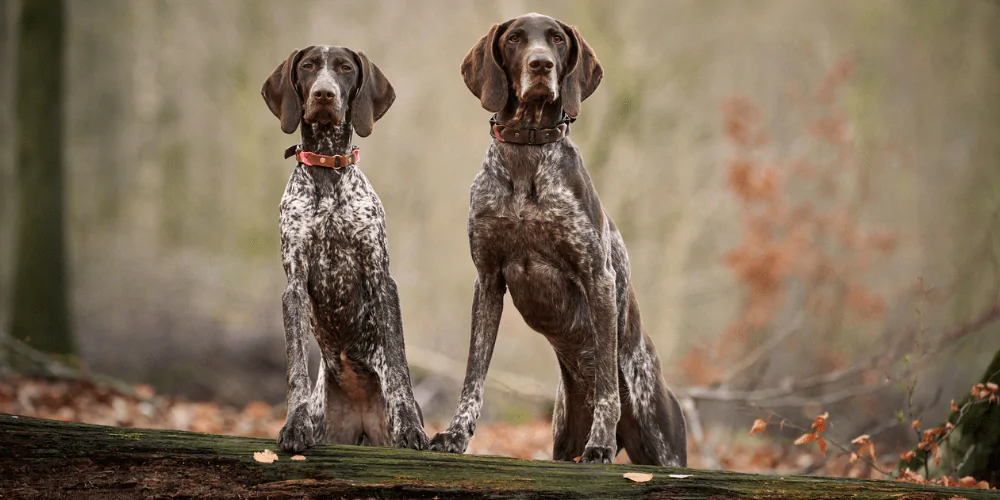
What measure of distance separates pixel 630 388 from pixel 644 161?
7.97 metres

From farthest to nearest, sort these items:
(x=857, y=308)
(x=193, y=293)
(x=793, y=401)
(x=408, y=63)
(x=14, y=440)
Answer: (x=408, y=63) → (x=193, y=293) → (x=857, y=308) → (x=793, y=401) → (x=14, y=440)

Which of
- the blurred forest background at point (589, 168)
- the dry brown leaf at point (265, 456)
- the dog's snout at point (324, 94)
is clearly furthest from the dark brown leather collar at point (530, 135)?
the blurred forest background at point (589, 168)

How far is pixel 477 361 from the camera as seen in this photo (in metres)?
4.33

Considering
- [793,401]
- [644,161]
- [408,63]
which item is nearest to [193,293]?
[408,63]

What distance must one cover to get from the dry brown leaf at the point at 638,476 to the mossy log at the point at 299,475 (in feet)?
0.06

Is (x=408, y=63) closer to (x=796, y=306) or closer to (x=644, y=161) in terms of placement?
(x=644, y=161)

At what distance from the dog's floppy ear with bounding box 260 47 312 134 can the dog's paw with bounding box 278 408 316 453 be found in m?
1.41

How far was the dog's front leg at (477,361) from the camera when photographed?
4.05 meters

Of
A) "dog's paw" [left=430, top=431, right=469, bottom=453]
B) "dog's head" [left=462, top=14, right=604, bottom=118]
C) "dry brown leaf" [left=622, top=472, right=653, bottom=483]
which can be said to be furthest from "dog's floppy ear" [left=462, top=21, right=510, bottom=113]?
"dry brown leaf" [left=622, top=472, right=653, bottom=483]

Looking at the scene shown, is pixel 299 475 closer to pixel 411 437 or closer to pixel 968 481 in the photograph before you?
pixel 411 437

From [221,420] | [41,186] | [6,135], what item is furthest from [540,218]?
[6,135]

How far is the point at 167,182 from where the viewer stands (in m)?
12.4

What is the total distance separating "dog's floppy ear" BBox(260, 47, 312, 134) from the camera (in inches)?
172

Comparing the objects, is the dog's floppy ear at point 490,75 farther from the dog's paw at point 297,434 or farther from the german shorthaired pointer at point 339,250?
the dog's paw at point 297,434
